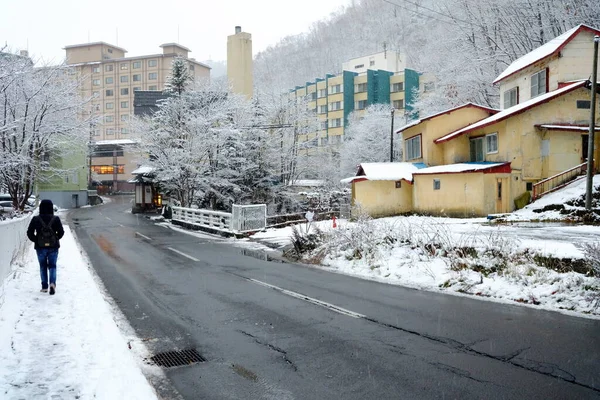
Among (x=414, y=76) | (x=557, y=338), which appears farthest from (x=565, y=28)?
(x=557, y=338)

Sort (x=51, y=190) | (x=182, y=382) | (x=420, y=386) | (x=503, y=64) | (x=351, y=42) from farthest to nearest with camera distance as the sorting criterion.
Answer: (x=351, y=42) → (x=51, y=190) → (x=503, y=64) → (x=182, y=382) → (x=420, y=386)

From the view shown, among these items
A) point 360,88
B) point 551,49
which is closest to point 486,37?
point 551,49

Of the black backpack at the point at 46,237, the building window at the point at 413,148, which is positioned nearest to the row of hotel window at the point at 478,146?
the building window at the point at 413,148

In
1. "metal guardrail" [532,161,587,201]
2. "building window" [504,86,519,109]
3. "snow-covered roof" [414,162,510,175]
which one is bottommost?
"metal guardrail" [532,161,587,201]

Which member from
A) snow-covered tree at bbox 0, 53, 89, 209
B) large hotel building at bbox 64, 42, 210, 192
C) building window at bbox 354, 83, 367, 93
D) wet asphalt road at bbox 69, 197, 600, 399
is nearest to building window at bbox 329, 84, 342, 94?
building window at bbox 354, 83, 367, 93

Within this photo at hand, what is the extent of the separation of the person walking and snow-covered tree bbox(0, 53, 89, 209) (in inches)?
353

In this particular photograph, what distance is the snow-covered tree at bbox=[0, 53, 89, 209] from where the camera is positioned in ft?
57.6

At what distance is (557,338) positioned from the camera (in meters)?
6.29

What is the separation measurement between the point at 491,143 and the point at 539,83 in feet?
20.1

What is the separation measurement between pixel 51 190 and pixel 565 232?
57559 millimetres

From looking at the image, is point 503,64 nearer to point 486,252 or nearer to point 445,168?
point 445,168

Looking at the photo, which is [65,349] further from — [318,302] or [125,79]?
[125,79]

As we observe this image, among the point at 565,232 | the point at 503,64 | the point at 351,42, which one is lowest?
the point at 565,232

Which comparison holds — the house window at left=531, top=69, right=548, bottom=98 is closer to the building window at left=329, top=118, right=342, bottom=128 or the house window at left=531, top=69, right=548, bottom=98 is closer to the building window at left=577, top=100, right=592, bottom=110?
the building window at left=577, top=100, right=592, bottom=110
